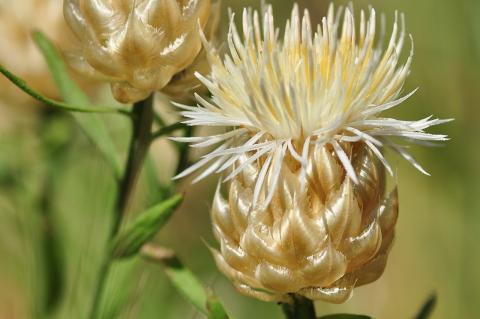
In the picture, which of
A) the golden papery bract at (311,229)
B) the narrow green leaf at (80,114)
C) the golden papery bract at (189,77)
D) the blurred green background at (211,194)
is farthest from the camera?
the blurred green background at (211,194)

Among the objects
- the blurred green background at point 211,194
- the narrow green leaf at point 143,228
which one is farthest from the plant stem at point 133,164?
the blurred green background at point 211,194

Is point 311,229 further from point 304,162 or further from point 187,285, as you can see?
point 187,285

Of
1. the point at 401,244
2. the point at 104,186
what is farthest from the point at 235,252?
the point at 401,244

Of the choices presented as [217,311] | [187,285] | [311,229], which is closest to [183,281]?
[187,285]

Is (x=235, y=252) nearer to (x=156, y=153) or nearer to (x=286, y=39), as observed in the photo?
(x=286, y=39)

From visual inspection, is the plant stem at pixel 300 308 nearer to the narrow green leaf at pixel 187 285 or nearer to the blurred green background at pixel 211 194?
the narrow green leaf at pixel 187 285

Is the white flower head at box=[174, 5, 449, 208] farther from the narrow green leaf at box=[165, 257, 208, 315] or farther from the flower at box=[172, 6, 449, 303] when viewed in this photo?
the narrow green leaf at box=[165, 257, 208, 315]
